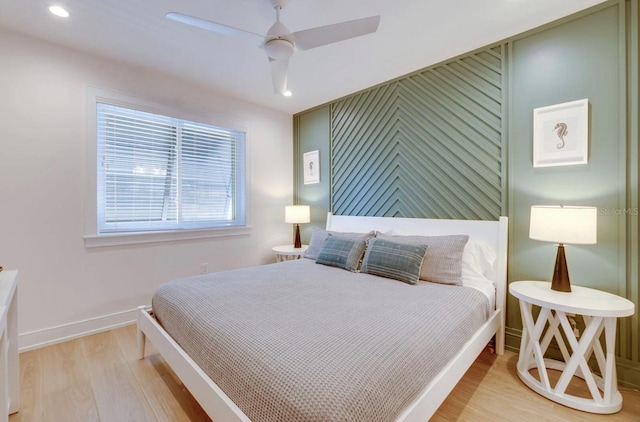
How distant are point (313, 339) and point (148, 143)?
2785 mm

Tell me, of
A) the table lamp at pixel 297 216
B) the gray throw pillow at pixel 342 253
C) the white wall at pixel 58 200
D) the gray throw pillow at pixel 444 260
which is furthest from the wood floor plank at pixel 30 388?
the gray throw pillow at pixel 444 260

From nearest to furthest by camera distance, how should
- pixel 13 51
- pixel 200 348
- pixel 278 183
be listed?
pixel 200 348
pixel 13 51
pixel 278 183

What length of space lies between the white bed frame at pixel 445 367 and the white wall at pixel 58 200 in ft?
2.89

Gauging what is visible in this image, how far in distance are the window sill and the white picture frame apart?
3.18 meters

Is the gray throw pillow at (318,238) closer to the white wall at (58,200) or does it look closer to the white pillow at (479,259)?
the white pillow at (479,259)

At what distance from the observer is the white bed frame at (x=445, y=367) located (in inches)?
47.8

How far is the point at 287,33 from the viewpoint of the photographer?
5.72 feet

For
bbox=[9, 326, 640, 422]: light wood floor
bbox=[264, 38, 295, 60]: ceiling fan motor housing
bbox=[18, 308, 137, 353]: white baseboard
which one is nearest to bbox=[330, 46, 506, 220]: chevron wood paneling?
bbox=[9, 326, 640, 422]: light wood floor

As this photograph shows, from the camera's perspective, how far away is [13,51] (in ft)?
7.39

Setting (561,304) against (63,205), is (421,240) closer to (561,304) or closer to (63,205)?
(561,304)

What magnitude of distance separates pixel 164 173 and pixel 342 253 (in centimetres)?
214

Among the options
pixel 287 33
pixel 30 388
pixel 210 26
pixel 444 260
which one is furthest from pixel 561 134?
pixel 30 388

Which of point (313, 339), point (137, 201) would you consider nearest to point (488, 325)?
point (313, 339)

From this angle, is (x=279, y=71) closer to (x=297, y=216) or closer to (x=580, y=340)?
(x=297, y=216)
